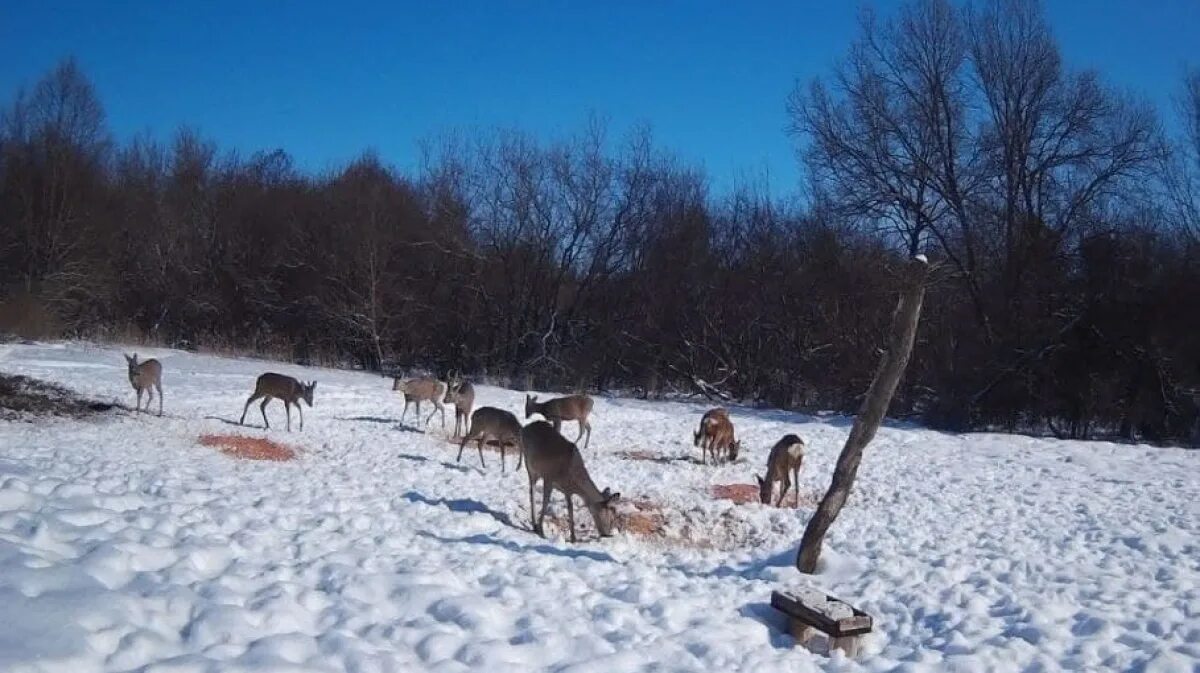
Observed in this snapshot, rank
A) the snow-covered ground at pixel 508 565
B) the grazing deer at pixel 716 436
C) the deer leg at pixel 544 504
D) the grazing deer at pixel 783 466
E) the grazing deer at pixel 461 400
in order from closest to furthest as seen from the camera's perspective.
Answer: the snow-covered ground at pixel 508 565 → the deer leg at pixel 544 504 → the grazing deer at pixel 783 466 → the grazing deer at pixel 716 436 → the grazing deer at pixel 461 400

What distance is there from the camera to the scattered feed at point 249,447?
12.9m

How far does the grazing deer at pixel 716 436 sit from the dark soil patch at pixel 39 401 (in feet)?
34.7

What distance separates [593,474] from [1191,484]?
9.78m

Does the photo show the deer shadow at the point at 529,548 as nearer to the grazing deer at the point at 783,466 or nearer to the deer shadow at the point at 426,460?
the deer shadow at the point at 426,460

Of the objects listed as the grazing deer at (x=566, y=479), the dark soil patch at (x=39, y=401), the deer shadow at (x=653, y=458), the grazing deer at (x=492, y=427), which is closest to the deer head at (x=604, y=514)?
the grazing deer at (x=566, y=479)

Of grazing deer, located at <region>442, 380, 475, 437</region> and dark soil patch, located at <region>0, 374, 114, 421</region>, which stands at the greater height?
grazing deer, located at <region>442, 380, 475, 437</region>

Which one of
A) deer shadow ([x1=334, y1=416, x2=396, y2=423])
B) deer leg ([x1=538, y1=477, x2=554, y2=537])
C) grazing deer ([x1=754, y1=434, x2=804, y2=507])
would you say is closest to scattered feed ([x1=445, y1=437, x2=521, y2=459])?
deer shadow ([x1=334, y1=416, x2=396, y2=423])

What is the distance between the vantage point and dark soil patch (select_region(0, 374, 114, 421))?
46.2ft

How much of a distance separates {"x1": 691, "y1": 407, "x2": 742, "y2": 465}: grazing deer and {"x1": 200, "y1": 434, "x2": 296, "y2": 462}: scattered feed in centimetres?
720

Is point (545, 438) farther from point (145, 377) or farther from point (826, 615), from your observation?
point (145, 377)

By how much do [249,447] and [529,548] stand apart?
6345 millimetres

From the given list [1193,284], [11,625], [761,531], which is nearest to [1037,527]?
[761,531]

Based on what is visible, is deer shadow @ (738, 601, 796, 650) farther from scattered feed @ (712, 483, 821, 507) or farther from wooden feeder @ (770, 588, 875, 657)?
scattered feed @ (712, 483, 821, 507)

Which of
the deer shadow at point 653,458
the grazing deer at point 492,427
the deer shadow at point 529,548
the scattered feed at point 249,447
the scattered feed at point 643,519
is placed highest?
the grazing deer at point 492,427
